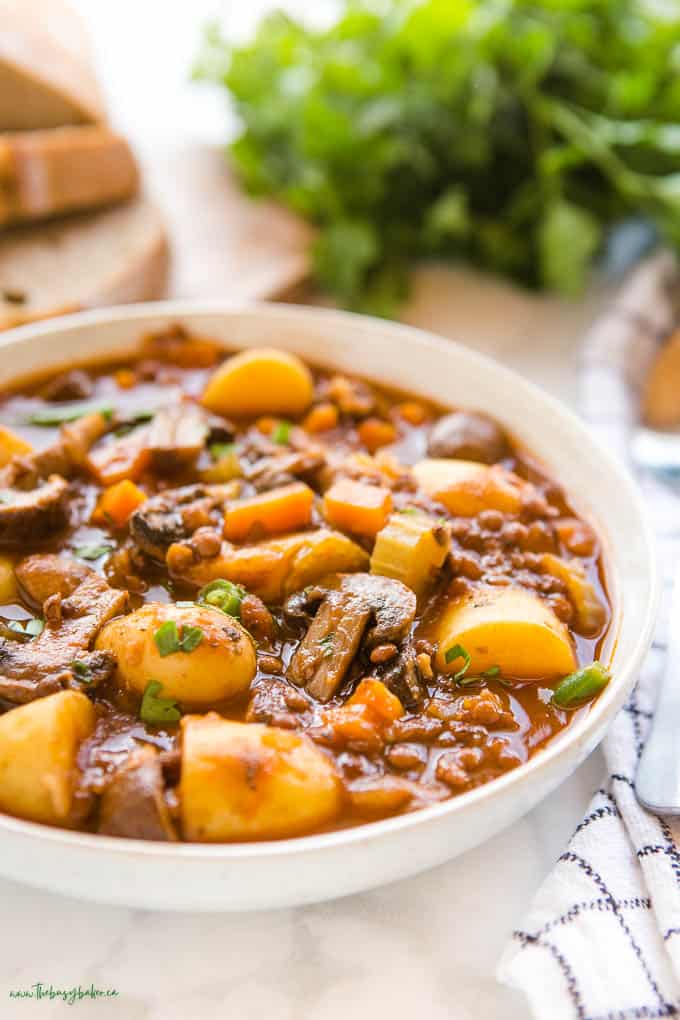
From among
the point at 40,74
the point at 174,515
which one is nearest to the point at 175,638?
the point at 174,515

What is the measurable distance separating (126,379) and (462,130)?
2.40 m

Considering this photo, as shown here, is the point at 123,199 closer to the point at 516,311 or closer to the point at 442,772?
the point at 516,311

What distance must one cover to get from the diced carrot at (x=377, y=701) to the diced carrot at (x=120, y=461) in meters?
1.11

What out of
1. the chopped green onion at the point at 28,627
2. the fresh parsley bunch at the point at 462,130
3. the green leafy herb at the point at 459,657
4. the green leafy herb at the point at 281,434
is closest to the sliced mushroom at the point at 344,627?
the green leafy herb at the point at 459,657

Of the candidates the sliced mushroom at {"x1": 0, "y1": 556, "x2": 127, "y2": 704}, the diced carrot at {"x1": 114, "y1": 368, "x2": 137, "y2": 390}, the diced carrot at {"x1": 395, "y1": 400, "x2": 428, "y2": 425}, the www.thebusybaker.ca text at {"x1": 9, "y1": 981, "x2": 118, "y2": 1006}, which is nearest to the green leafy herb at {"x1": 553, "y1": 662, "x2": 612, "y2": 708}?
the sliced mushroom at {"x1": 0, "y1": 556, "x2": 127, "y2": 704}

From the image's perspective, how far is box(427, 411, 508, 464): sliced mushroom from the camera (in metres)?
3.49

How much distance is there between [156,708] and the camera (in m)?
2.49

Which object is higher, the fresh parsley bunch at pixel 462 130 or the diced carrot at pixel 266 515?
the fresh parsley bunch at pixel 462 130

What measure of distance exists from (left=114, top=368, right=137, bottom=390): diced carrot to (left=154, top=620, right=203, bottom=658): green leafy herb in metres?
1.48

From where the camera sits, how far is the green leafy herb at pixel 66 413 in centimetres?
351

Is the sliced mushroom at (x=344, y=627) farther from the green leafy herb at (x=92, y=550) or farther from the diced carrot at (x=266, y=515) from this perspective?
the green leafy herb at (x=92, y=550)

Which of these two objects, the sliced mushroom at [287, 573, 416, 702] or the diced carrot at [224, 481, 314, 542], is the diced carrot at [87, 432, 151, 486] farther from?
the sliced mushroom at [287, 573, 416, 702]

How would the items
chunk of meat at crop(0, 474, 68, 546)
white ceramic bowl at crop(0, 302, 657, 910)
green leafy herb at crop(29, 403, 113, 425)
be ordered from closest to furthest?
white ceramic bowl at crop(0, 302, 657, 910)
chunk of meat at crop(0, 474, 68, 546)
green leafy herb at crop(29, 403, 113, 425)

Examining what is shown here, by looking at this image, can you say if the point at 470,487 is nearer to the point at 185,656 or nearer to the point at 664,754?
the point at 664,754
